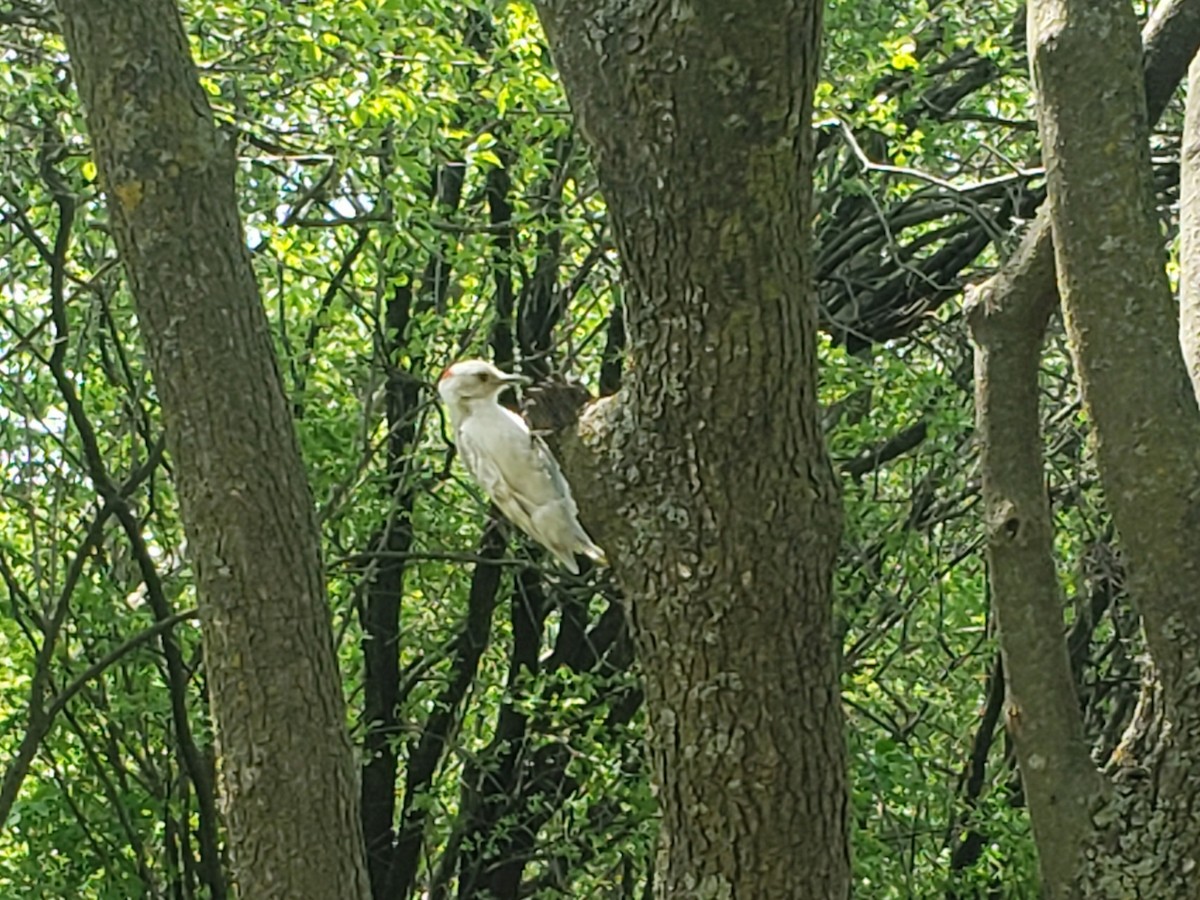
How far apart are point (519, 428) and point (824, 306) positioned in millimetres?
3359

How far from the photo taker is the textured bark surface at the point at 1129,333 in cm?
324

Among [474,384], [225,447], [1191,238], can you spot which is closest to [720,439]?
[225,447]

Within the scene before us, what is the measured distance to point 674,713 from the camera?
2549 mm

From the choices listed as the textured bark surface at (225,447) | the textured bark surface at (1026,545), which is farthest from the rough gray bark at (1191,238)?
the textured bark surface at (225,447)

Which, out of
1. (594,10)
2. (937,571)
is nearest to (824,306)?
(937,571)

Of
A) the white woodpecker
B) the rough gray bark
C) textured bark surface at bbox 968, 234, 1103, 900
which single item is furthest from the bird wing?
the rough gray bark

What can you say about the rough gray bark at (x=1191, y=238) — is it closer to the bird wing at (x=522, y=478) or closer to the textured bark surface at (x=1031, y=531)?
the textured bark surface at (x=1031, y=531)

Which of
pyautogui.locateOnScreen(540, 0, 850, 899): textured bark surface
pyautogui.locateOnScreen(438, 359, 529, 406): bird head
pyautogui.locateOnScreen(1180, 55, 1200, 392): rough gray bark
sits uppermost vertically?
pyautogui.locateOnScreen(1180, 55, 1200, 392): rough gray bark

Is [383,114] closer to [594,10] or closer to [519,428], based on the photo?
[519,428]

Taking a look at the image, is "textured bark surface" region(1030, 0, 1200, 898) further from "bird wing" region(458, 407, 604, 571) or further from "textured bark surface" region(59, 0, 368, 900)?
"textured bark surface" region(59, 0, 368, 900)

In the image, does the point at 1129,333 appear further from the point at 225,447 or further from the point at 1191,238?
the point at 225,447

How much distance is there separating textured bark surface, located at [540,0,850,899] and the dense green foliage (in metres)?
2.88

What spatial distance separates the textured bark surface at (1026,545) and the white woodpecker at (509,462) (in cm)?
87

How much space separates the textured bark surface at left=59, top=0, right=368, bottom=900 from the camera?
3057mm
